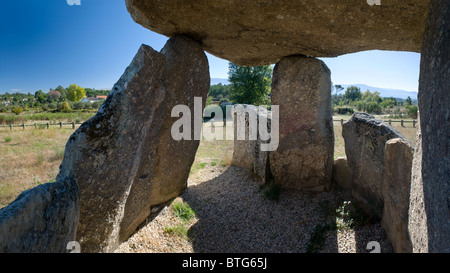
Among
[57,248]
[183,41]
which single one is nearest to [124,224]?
[57,248]

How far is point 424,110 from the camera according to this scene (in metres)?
2.37

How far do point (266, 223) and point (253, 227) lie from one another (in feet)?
0.82

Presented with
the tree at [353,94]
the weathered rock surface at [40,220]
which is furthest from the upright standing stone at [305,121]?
the tree at [353,94]

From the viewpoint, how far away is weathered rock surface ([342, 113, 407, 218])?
4.04 metres

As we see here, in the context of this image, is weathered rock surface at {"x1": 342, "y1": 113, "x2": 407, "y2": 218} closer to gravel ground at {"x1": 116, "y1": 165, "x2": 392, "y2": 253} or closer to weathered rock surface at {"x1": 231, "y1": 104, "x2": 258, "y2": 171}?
gravel ground at {"x1": 116, "y1": 165, "x2": 392, "y2": 253}

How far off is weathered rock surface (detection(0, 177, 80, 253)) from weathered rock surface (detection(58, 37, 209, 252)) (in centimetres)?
47

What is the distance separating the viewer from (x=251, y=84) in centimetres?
1912

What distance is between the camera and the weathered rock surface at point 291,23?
327cm

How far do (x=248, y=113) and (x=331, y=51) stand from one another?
2.70 meters

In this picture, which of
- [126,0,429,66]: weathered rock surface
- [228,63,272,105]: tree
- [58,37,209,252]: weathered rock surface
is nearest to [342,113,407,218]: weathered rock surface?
[126,0,429,66]: weathered rock surface

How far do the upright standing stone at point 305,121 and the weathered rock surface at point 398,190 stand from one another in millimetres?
1716

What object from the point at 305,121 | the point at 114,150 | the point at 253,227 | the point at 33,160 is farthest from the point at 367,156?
the point at 33,160

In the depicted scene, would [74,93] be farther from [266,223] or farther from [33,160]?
[266,223]
